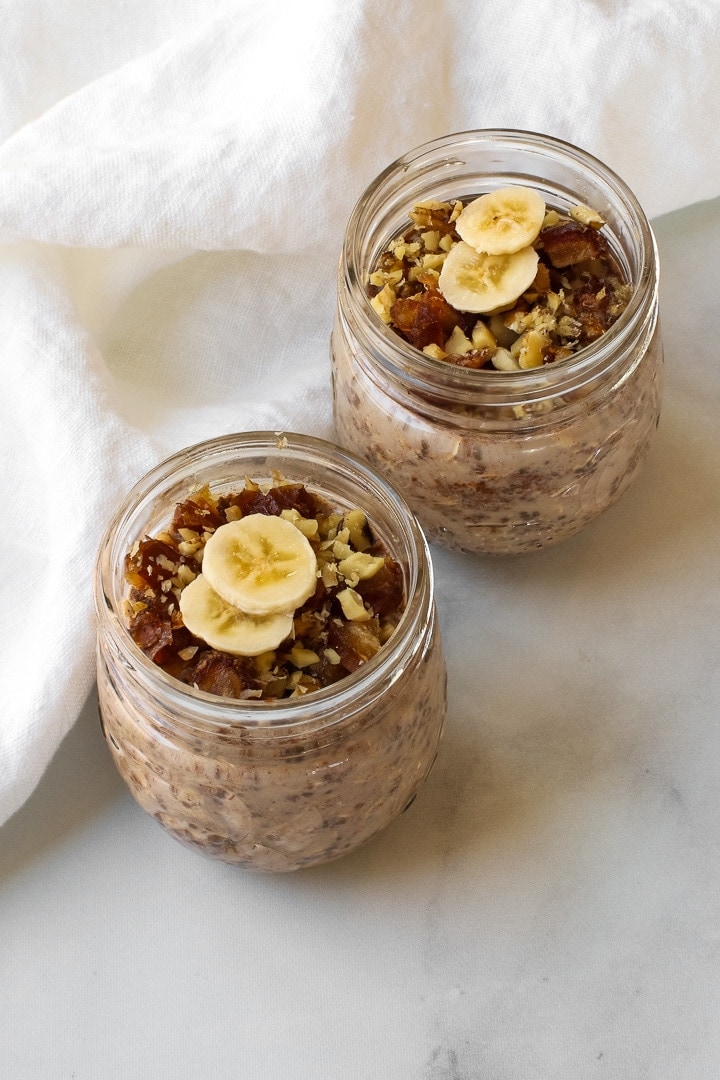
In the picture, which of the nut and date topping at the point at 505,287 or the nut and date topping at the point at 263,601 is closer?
the nut and date topping at the point at 263,601

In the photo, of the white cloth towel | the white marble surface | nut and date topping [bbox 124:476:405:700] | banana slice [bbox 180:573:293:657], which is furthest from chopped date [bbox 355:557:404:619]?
the white cloth towel

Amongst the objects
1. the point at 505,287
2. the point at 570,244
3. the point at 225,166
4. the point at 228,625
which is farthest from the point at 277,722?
the point at 225,166

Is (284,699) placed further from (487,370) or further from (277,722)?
(487,370)

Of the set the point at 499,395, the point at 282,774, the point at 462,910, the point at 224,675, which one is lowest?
the point at 462,910

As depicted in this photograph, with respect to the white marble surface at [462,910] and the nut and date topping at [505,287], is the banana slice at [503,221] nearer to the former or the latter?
the nut and date topping at [505,287]

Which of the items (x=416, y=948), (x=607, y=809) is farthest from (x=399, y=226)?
(x=416, y=948)

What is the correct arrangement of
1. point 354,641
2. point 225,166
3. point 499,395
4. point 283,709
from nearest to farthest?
point 283,709, point 354,641, point 499,395, point 225,166

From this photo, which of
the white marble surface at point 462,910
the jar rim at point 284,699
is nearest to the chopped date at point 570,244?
the jar rim at point 284,699
